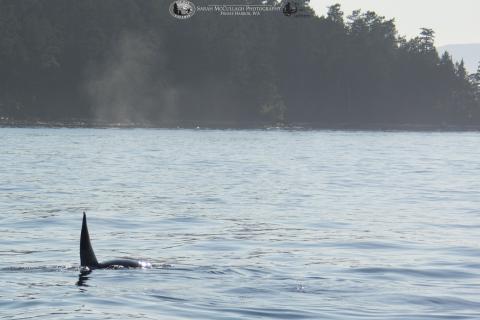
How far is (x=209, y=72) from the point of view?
166m

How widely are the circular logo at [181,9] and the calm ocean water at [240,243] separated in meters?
111

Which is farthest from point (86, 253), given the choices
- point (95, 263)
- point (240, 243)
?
point (240, 243)

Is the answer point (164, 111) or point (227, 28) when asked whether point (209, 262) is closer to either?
point (164, 111)

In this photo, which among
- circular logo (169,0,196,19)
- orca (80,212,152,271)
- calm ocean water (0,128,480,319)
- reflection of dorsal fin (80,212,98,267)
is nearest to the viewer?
calm ocean water (0,128,480,319)

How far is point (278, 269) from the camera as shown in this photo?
1978 centimetres

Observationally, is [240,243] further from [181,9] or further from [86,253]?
[181,9]

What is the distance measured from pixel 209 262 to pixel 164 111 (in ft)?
433

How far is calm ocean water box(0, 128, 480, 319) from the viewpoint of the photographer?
16391 millimetres

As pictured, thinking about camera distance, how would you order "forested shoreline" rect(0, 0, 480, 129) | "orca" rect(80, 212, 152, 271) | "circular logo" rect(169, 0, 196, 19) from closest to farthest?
"orca" rect(80, 212, 152, 271) < "forested shoreline" rect(0, 0, 480, 129) < "circular logo" rect(169, 0, 196, 19)

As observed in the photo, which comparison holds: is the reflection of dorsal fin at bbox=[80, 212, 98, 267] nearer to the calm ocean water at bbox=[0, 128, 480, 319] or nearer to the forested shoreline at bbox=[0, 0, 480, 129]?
the calm ocean water at bbox=[0, 128, 480, 319]

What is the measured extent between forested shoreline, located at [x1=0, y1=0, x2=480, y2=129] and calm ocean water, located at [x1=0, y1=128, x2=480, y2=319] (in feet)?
286

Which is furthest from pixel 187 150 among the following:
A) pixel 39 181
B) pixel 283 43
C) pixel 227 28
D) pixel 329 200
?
pixel 283 43

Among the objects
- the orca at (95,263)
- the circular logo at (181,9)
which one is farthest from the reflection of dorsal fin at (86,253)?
the circular logo at (181,9)

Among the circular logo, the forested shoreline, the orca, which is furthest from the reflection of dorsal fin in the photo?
the circular logo
